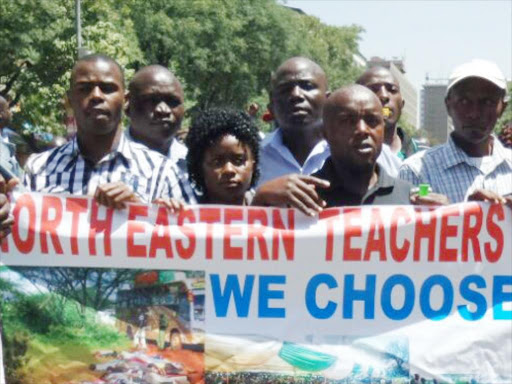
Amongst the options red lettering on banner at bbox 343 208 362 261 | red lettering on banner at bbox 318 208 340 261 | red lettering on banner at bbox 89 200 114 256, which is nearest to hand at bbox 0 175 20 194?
red lettering on banner at bbox 89 200 114 256

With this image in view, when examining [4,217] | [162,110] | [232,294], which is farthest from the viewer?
[162,110]

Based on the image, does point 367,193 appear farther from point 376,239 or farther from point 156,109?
point 156,109

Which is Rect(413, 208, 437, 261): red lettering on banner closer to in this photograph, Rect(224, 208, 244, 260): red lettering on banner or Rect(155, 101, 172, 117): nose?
Rect(224, 208, 244, 260): red lettering on banner

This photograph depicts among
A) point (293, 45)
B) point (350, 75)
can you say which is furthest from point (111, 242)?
point (350, 75)

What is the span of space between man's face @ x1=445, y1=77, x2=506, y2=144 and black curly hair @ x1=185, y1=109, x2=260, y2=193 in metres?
0.98

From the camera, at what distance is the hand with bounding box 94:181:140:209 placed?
161 inches

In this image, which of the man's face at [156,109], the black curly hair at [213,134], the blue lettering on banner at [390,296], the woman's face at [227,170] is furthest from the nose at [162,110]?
the blue lettering on banner at [390,296]

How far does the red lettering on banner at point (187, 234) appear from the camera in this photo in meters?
4.18

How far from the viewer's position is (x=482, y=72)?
4562mm

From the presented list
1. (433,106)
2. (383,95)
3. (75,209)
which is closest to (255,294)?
(75,209)

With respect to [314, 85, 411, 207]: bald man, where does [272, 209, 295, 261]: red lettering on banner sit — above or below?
below

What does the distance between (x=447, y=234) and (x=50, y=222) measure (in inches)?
66.7

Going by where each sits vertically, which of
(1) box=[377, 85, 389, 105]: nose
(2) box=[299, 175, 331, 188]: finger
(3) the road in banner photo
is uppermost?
(1) box=[377, 85, 389, 105]: nose

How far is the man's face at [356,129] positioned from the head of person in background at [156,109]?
1692 millimetres
